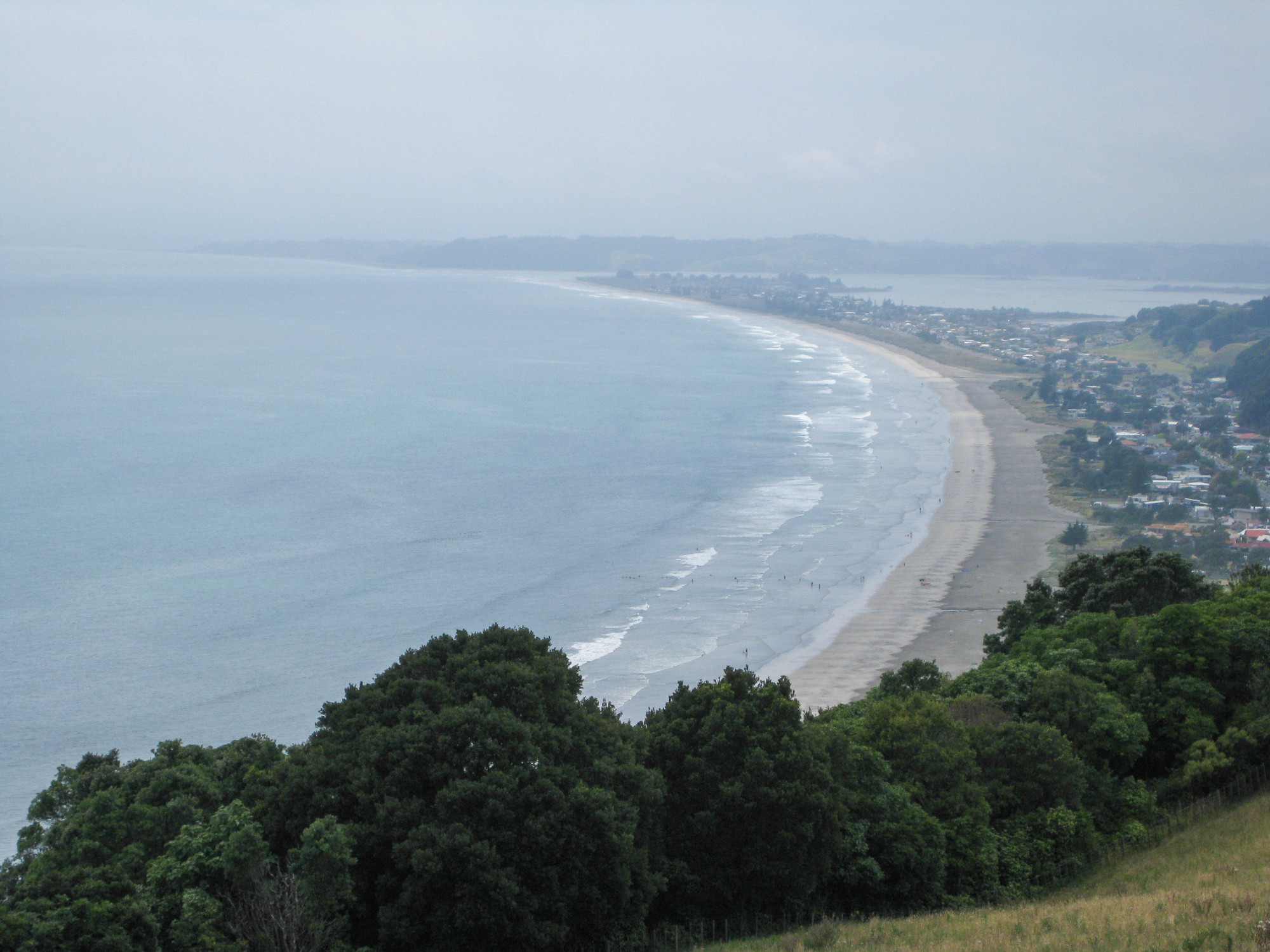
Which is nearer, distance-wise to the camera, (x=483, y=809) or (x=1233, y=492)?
(x=483, y=809)

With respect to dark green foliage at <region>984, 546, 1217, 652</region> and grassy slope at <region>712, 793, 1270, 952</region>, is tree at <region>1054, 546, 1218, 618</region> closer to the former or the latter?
dark green foliage at <region>984, 546, 1217, 652</region>

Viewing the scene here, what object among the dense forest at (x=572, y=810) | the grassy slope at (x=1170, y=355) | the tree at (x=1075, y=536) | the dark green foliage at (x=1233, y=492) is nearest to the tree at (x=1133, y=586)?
the dense forest at (x=572, y=810)

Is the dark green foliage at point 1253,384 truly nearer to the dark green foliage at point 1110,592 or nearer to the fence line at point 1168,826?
the dark green foliage at point 1110,592

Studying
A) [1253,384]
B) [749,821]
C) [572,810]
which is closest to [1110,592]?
[749,821]

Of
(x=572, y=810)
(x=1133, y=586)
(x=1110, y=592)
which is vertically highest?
(x=572, y=810)

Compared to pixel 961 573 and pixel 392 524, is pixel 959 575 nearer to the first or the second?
pixel 961 573

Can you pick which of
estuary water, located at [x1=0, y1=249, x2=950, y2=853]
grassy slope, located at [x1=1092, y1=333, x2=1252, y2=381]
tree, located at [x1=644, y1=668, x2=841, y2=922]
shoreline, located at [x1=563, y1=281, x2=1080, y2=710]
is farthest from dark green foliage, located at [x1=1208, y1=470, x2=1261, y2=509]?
grassy slope, located at [x1=1092, y1=333, x2=1252, y2=381]
